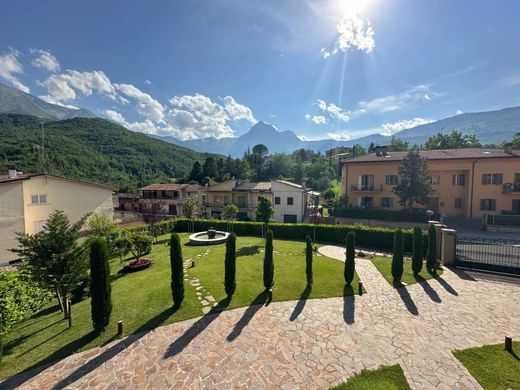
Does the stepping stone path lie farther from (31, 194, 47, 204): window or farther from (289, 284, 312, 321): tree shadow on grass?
(31, 194, 47, 204): window

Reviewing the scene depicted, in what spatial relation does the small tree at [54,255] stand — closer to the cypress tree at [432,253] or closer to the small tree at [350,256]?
the small tree at [350,256]

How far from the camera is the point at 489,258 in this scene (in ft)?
52.7

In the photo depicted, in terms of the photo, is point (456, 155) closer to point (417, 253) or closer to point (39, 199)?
point (417, 253)

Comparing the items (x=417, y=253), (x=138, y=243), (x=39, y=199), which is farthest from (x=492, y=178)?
(x=39, y=199)

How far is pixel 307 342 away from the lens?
810cm

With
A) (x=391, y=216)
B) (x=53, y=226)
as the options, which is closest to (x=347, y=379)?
(x=53, y=226)

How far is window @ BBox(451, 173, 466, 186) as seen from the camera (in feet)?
102

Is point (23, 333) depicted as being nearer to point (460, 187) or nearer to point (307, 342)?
point (307, 342)

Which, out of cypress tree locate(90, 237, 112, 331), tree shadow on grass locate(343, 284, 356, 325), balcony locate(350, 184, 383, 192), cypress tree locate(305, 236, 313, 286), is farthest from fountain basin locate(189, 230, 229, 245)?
balcony locate(350, 184, 383, 192)

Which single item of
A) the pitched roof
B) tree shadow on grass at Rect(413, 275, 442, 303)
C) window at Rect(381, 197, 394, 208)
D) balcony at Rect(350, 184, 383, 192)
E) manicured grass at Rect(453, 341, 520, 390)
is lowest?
tree shadow on grass at Rect(413, 275, 442, 303)

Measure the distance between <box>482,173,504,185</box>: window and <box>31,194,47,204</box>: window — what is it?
50.9 meters

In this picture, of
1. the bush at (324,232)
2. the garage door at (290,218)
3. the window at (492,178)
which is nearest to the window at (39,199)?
the bush at (324,232)

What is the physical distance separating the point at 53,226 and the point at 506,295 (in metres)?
21.1

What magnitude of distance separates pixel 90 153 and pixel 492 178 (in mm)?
94805
